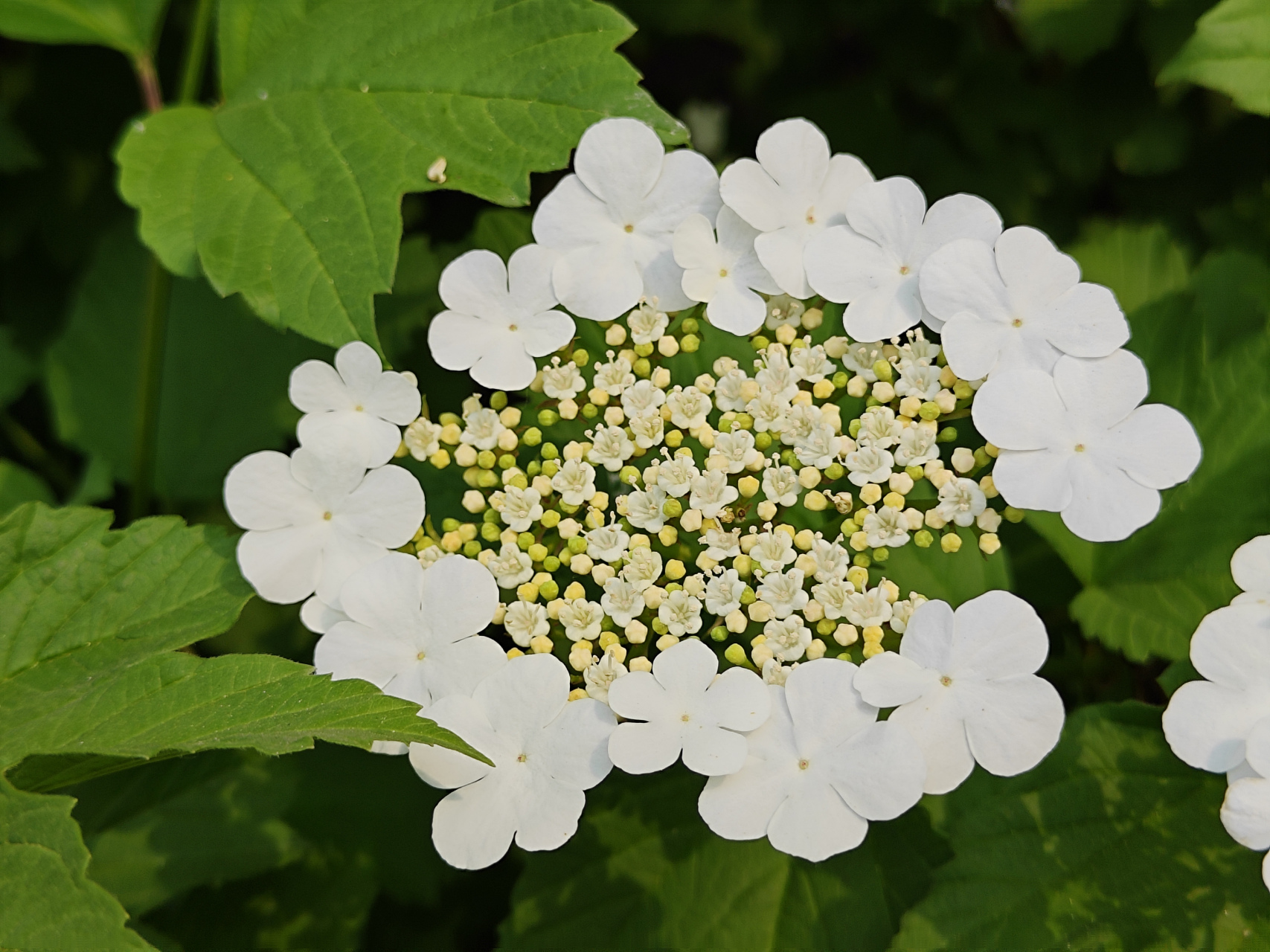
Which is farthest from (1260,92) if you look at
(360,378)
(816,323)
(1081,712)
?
(360,378)

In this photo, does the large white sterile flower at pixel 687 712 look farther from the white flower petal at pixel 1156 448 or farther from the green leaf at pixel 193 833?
the green leaf at pixel 193 833

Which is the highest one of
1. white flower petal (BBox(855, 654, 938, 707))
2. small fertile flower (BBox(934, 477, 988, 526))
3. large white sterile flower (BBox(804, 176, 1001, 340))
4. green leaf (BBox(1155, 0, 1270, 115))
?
green leaf (BBox(1155, 0, 1270, 115))

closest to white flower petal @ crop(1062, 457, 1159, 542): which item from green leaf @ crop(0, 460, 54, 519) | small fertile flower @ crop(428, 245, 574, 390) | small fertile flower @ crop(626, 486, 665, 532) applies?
small fertile flower @ crop(626, 486, 665, 532)

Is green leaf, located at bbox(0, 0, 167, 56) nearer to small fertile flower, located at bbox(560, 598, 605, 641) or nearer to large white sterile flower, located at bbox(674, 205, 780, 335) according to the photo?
large white sterile flower, located at bbox(674, 205, 780, 335)

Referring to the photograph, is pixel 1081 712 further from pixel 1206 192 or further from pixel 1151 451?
pixel 1206 192

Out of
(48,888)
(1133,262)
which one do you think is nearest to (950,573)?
(1133,262)
